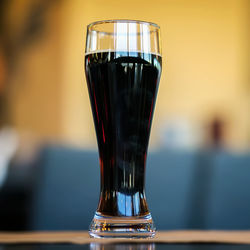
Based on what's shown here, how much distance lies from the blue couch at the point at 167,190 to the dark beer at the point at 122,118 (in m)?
0.73

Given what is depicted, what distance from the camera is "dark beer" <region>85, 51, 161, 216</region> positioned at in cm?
44

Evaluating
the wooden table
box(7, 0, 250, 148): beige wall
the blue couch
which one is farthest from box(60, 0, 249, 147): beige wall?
the wooden table

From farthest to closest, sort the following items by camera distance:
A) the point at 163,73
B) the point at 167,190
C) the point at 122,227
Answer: the point at 163,73 < the point at 167,190 < the point at 122,227

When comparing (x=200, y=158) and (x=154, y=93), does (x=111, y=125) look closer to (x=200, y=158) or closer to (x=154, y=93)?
(x=154, y=93)

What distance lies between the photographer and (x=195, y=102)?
489 cm

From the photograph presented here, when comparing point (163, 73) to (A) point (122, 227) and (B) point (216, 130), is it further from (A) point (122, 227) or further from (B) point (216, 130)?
(A) point (122, 227)

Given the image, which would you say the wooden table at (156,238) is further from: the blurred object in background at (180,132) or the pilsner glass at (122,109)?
the blurred object in background at (180,132)

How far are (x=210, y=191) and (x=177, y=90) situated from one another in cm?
374

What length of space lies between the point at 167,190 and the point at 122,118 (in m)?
0.80

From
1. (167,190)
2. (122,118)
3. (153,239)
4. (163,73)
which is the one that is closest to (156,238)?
(153,239)

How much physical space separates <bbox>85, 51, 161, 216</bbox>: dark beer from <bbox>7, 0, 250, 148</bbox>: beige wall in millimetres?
4245

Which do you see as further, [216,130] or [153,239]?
[216,130]

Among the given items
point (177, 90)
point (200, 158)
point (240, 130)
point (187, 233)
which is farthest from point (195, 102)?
point (187, 233)

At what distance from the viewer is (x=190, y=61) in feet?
15.8
